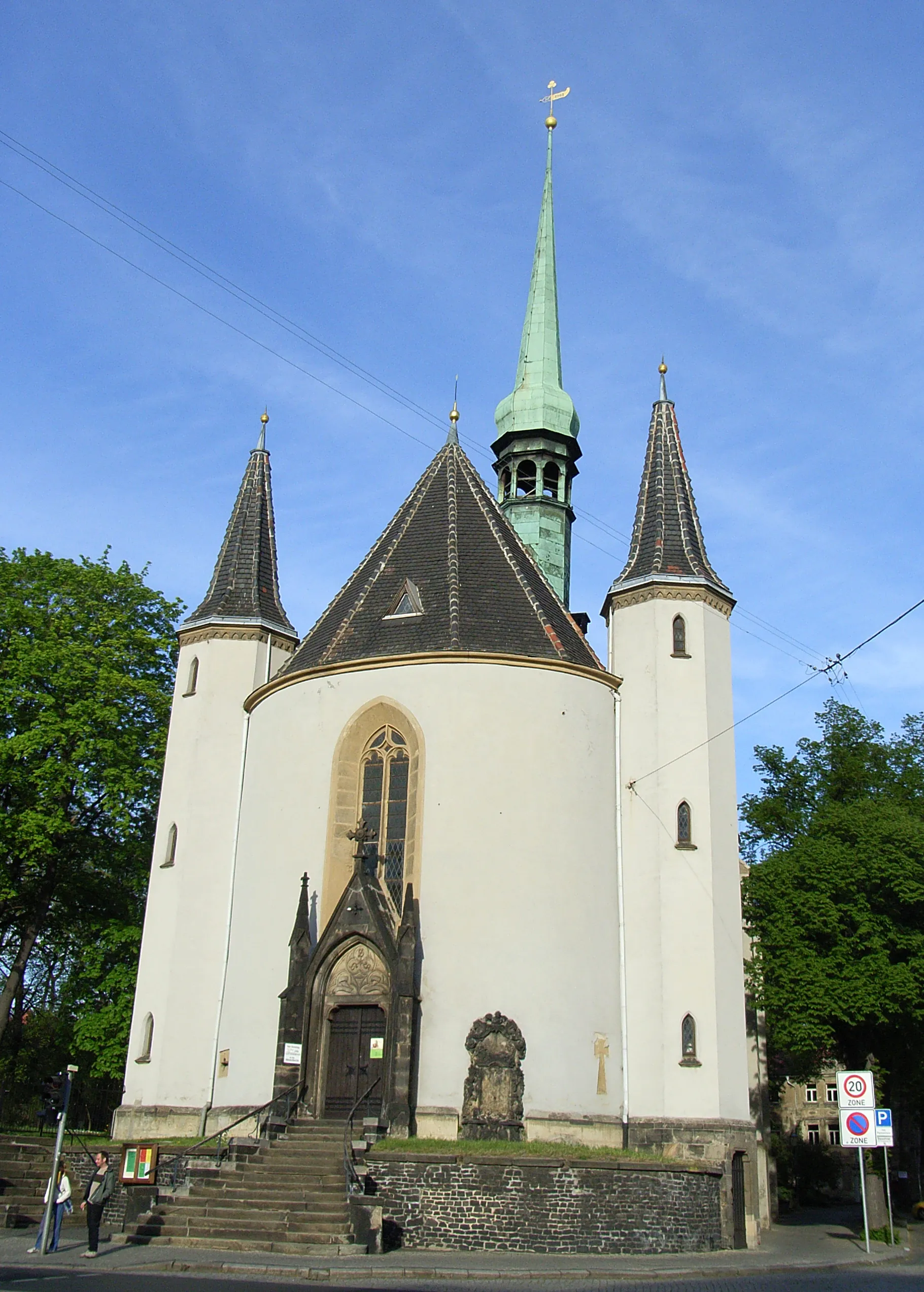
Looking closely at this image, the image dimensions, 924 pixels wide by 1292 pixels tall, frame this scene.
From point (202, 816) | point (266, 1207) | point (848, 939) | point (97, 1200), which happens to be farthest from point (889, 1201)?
point (202, 816)

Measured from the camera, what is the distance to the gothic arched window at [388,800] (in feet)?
78.6

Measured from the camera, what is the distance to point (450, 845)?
926 inches

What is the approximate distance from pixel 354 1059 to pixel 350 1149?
335 centimetres

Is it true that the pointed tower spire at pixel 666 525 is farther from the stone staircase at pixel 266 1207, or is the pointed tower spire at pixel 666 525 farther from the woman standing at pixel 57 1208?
the woman standing at pixel 57 1208

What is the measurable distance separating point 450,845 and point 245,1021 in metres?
5.28

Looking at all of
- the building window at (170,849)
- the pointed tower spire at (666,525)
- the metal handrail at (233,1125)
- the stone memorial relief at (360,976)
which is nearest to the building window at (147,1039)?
the metal handrail at (233,1125)

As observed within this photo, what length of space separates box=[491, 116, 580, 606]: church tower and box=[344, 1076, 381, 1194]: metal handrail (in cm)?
1710

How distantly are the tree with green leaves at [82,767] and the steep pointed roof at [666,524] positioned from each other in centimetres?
1260

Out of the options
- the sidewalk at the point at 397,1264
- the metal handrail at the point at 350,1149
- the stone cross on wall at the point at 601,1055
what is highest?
the stone cross on wall at the point at 601,1055

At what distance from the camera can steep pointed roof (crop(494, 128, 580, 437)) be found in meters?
37.7

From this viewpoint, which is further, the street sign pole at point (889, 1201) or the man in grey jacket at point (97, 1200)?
the street sign pole at point (889, 1201)

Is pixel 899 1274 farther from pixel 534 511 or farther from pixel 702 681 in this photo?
pixel 534 511

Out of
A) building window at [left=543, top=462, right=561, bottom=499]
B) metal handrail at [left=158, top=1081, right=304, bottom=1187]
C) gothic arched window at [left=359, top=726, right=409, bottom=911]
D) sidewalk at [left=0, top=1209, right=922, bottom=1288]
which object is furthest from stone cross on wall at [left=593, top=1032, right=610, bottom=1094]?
building window at [left=543, top=462, right=561, bottom=499]

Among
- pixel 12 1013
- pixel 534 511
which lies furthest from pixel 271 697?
pixel 12 1013
